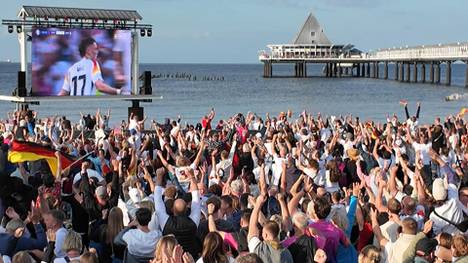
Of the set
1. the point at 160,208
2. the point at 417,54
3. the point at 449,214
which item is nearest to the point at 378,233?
the point at 449,214

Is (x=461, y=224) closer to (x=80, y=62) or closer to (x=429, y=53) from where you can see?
(x=80, y=62)

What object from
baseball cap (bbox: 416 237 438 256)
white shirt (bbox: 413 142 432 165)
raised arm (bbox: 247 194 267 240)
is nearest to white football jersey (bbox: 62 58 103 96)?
white shirt (bbox: 413 142 432 165)

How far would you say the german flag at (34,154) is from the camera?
1116cm

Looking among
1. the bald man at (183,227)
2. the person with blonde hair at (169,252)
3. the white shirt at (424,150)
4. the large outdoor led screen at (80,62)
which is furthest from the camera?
the large outdoor led screen at (80,62)

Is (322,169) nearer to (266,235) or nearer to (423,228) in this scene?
(423,228)

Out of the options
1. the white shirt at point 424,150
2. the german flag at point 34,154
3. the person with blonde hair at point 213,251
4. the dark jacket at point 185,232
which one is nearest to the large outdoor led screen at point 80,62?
the german flag at point 34,154

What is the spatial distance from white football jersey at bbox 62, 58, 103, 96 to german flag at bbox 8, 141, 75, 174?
1826 cm

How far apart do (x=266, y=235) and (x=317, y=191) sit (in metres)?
2.66

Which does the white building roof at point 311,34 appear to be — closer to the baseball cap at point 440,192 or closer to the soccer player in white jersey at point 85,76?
the soccer player in white jersey at point 85,76

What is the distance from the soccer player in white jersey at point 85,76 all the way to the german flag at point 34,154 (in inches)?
719

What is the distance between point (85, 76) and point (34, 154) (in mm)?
19002

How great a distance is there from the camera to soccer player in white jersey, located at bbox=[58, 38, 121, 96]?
29.4m

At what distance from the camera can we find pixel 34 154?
11227mm

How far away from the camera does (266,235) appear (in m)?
6.04
